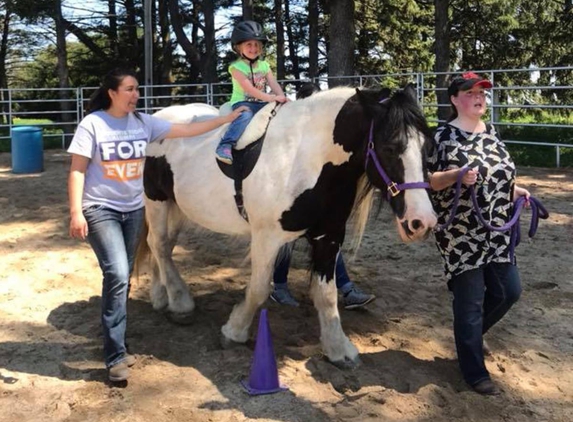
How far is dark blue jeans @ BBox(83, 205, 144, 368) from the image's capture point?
121 inches

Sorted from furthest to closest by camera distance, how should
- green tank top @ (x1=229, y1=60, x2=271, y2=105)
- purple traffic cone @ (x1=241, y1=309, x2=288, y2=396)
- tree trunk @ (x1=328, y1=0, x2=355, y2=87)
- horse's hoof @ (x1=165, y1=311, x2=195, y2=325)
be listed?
tree trunk @ (x1=328, y1=0, x2=355, y2=87), horse's hoof @ (x1=165, y1=311, x2=195, y2=325), green tank top @ (x1=229, y1=60, x2=271, y2=105), purple traffic cone @ (x1=241, y1=309, x2=288, y2=396)

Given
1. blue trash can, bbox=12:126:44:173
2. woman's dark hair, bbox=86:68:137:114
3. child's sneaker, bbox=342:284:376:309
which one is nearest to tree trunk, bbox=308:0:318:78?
blue trash can, bbox=12:126:44:173

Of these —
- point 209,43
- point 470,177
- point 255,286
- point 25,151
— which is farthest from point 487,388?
point 209,43

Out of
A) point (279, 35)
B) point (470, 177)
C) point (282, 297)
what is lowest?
point (282, 297)

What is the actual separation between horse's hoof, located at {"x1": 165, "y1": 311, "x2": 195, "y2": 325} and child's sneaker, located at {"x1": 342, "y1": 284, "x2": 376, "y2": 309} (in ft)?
3.77

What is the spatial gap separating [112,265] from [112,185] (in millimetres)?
449

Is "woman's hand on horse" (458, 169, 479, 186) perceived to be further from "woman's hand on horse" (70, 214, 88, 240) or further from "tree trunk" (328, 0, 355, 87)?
"tree trunk" (328, 0, 355, 87)

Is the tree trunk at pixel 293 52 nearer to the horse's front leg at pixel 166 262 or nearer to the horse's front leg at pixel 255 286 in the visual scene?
the horse's front leg at pixel 166 262

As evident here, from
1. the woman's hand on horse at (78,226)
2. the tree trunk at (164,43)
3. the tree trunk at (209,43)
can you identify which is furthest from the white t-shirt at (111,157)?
the tree trunk at (164,43)

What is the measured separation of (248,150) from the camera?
10.9ft

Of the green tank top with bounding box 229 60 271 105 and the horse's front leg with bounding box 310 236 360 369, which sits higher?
the green tank top with bounding box 229 60 271 105

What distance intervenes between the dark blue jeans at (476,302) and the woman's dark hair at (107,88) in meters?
2.18

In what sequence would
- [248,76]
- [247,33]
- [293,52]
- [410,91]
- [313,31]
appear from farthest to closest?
[293,52]
[313,31]
[248,76]
[247,33]
[410,91]

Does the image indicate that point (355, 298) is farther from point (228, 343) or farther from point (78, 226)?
point (78, 226)
